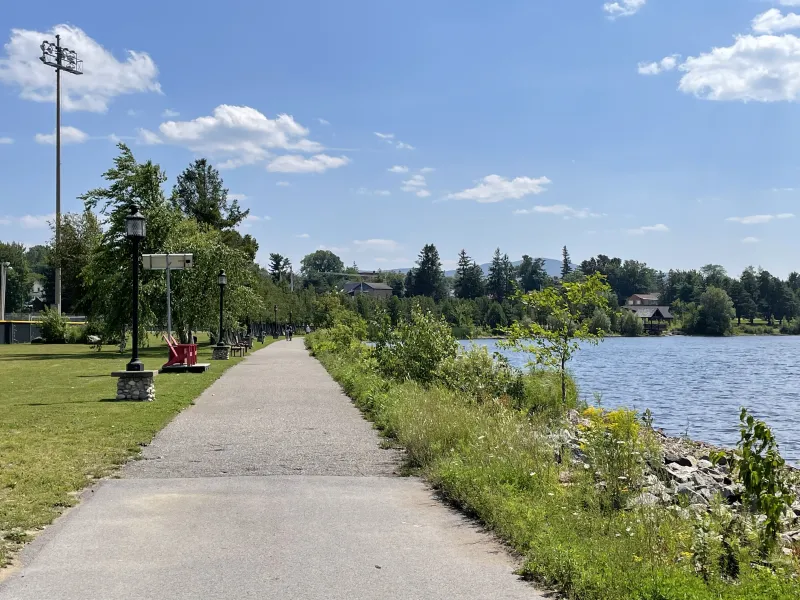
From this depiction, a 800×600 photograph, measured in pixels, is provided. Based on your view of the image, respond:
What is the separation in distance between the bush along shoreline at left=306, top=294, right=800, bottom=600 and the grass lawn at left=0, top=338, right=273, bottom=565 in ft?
11.9

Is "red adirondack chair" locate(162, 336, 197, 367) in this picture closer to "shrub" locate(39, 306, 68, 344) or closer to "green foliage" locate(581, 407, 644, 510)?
"green foliage" locate(581, 407, 644, 510)

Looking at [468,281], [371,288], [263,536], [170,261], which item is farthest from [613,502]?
[371,288]

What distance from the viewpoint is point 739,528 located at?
18.0ft

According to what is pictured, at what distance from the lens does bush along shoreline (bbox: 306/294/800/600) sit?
4.62 m

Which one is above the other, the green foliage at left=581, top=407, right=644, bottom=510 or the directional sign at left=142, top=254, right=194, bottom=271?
the directional sign at left=142, top=254, right=194, bottom=271

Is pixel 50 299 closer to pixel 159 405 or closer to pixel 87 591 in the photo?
pixel 159 405

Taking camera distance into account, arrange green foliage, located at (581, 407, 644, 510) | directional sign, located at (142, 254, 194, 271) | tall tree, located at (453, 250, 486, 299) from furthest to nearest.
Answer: tall tree, located at (453, 250, 486, 299), directional sign, located at (142, 254, 194, 271), green foliage, located at (581, 407, 644, 510)

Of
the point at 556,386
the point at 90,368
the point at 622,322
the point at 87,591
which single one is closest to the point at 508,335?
the point at 556,386

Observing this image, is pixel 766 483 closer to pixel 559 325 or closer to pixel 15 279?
pixel 559 325

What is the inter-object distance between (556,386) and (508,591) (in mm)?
13820

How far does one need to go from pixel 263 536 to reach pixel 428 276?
511 ft

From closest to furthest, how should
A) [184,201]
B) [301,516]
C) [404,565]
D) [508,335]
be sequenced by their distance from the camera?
[404,565] < [301,516] < [508,335] < [184,201]

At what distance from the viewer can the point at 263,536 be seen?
5.92 metres

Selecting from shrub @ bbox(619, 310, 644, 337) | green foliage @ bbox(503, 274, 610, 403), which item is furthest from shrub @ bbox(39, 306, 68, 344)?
shrub @ bbox(619, 310, 644, 337)
